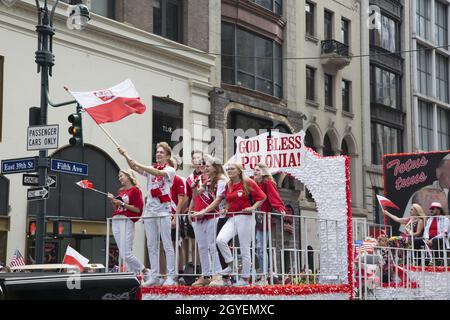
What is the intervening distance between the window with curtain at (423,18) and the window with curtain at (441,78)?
2011mm

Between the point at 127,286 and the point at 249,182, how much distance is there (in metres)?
4.39

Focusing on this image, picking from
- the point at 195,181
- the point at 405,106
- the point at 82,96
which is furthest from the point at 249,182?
the point at 405,106

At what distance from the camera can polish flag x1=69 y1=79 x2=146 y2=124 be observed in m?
12.6

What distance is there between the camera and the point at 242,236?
10.4m

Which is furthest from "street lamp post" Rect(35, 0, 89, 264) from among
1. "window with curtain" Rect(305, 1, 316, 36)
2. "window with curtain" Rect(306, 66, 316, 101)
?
"window with curtain" Rect(305, 1, 316, 36)

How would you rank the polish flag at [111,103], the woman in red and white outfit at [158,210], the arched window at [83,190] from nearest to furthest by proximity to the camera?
the woman in red and white outfit at [158,210]
the polish flag at [111,103]
the arched window at [83,190]

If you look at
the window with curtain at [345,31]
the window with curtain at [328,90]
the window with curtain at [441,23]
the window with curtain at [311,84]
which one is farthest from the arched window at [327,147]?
the window with curtain at [441,23]

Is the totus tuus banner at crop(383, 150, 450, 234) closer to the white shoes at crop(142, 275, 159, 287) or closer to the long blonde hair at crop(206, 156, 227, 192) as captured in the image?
the long blonde hair at crop(206, 156, 227, 192)

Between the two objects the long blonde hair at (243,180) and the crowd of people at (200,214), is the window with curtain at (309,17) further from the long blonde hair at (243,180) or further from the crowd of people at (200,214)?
the long blonde hair at (243,180)

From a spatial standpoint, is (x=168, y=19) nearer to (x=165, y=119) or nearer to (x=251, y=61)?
(x=165, y=119)

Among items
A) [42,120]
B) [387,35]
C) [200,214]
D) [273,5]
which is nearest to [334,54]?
[273,5]

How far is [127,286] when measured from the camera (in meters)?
6.62

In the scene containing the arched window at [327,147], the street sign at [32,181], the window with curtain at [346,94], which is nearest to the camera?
the street sign at [32,181]

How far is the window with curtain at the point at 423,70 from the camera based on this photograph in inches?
1763
